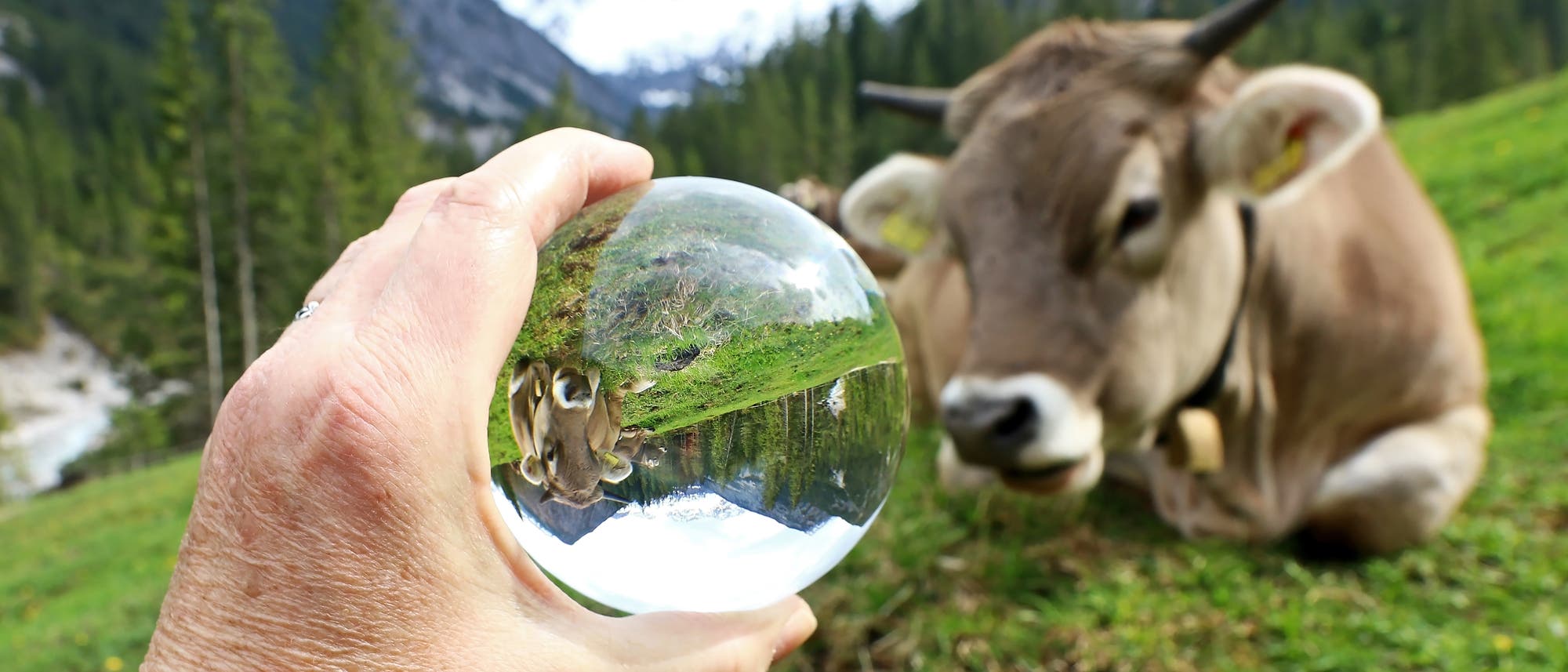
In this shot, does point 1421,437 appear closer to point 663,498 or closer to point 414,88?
point 663,498

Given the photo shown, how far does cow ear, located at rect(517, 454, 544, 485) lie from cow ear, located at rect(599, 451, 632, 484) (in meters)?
0.08

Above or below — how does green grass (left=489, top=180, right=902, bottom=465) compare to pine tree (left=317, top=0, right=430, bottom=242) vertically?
below

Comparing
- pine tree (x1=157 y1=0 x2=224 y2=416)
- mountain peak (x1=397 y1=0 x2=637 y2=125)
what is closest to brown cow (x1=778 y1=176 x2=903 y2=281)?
pine tree (x1=157 y1=0 x2=224 y2=416)

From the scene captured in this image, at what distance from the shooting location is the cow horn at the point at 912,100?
3730mm

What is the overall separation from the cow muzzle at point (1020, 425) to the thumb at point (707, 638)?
1298 millimetres

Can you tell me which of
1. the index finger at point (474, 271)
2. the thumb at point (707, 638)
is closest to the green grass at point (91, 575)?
the thumb at point (707, 638)

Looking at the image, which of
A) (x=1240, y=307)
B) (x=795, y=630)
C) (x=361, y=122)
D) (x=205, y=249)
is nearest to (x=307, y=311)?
(x=795, y=630)

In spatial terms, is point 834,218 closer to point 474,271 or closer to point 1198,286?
point 1198,286

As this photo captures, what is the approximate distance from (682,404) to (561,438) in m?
0.16

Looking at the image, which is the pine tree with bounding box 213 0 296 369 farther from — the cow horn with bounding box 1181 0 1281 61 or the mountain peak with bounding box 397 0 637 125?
the mountain peak with bounding box 397 0 637 125

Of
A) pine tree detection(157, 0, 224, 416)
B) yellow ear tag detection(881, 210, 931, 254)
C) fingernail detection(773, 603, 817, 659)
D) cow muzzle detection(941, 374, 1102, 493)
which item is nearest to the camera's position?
fingernail detection(773, 603, 817, 659)

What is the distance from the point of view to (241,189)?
59.9 feet

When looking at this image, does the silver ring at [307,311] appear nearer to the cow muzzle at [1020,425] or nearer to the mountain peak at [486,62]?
the cow muzzle at [1020,425]

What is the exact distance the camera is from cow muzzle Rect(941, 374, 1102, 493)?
2.49 metres
